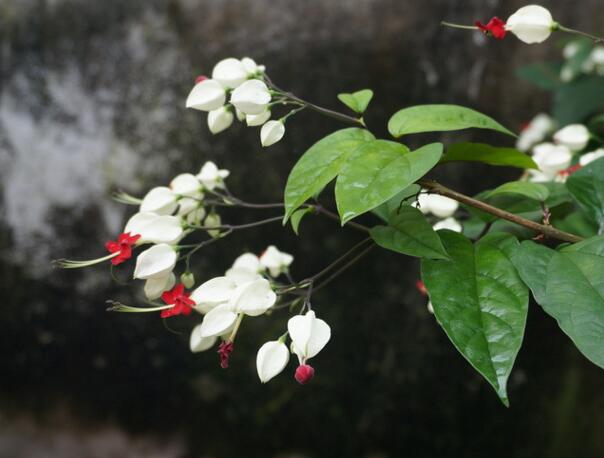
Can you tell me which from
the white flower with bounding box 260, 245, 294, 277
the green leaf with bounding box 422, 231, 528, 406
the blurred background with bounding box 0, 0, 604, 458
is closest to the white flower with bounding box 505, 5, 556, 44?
the green leaf with bounding box 422, 231, 528, 406

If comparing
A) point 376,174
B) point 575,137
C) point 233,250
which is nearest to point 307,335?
point 376,174

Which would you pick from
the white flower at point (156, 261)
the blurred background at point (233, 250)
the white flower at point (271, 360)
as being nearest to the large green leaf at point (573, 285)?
the white flower at point (271, 360)

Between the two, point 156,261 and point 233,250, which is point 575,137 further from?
point 233,250

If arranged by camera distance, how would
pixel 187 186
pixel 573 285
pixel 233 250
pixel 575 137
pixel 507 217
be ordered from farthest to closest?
pixel 233 250
pixel 575 137
pixel 187 186
pixel 507 217
pixel 573 285

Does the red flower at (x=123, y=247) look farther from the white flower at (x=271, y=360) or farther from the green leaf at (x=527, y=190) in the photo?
the green leaf at (x=527, y=190)

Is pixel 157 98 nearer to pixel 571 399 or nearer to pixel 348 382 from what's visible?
pixel 348 382
